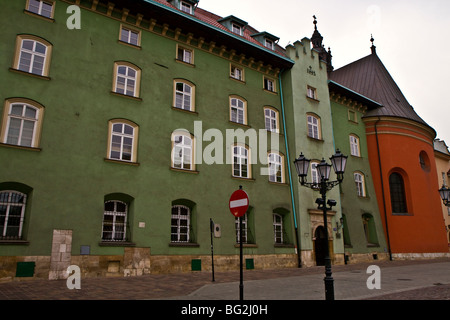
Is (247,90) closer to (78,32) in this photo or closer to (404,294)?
(78,32)

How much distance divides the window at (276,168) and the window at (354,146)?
8.64 metres

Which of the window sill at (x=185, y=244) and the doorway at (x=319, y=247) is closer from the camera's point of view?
the window sill at (x=185, y=244)

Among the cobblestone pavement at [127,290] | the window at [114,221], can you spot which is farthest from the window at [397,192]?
the window at [114,221]

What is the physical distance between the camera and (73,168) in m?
14.9

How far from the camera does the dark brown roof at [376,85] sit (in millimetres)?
30809

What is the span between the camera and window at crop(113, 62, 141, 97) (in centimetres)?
1725

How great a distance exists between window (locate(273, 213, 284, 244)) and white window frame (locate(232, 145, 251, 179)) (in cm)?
324

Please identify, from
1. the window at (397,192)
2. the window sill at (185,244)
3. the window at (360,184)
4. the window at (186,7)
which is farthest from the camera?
the window at (397,192)

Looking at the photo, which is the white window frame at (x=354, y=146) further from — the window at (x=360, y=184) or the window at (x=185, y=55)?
the window at (x=185, y=55)

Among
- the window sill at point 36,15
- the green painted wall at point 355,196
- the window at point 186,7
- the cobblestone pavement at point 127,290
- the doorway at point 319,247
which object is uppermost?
the window at point 186,7

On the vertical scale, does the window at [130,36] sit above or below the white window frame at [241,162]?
above

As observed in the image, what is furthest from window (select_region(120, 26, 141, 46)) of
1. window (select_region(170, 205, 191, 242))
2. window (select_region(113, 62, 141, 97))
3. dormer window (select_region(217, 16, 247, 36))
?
window (select_region(170, 205, 191, 242))

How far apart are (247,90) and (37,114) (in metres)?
12.0
